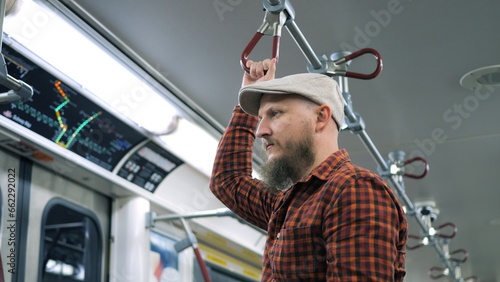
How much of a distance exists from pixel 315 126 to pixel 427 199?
519cm

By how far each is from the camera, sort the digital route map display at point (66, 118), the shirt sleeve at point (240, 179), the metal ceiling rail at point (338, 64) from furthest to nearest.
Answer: the digital route map display at point (66, 118), the metal ceiling rail at point (338, 64), the shirt sleeve at point (240, 179)

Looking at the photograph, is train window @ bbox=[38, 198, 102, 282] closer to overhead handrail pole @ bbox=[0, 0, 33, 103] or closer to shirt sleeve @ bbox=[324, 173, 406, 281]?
overhead handrail pole @ bbox=[0, 0, 33, 103]

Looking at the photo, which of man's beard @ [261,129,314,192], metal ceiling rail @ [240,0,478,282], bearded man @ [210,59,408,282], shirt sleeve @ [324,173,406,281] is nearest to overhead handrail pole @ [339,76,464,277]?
metal ceiling rail @ [240,0,478,282]

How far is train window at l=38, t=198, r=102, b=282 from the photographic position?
13.9 ft

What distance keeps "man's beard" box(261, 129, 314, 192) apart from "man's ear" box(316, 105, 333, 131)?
0.06 metres

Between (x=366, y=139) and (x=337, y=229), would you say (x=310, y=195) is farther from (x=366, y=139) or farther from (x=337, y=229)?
(x=366, y=139)

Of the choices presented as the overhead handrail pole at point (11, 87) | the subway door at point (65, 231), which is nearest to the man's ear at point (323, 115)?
the overhead handrail pole at point (11, 87)

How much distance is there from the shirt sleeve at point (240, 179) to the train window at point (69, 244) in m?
1.90

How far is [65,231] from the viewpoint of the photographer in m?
4.45

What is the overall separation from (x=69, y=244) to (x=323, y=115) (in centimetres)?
270

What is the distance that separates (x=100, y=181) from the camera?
460 cm

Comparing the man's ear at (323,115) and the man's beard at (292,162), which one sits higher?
the man's ear at (323,115)

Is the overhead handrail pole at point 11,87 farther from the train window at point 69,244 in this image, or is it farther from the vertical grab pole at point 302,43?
the train window at point 69,244

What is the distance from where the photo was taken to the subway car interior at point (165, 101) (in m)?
3.67
